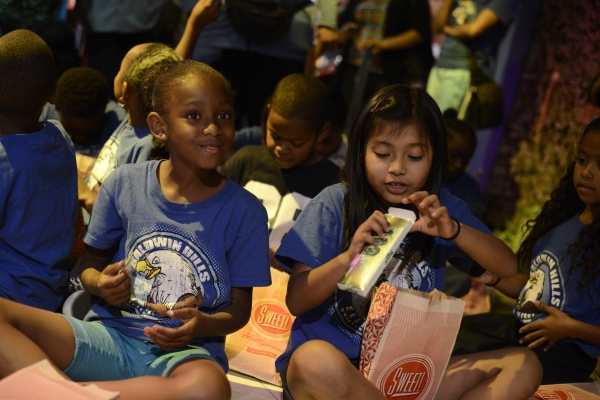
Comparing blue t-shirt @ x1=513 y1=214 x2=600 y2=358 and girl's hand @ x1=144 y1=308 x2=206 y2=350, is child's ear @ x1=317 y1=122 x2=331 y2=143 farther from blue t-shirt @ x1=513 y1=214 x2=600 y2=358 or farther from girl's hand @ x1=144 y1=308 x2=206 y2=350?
girl's hand @ x1=144 y1=308 x2=206 y2=350

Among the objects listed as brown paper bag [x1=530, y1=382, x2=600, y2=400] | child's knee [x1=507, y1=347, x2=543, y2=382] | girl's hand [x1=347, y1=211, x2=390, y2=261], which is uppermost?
girl's hand [x1=347, y1=211, x2=390, y2=261]

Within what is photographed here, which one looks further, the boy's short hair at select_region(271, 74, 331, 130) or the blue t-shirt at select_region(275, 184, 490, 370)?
the boy's short hair at select_region(271, 74, 331, 130)

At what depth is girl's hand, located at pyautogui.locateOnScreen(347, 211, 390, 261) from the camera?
1900mm

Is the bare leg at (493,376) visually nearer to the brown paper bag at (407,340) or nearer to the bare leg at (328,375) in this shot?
the brown paper bag at (407,340)

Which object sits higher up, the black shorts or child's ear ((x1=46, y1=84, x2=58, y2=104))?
child's ear ((x1=46, y1=84, x2=58, y2=104))

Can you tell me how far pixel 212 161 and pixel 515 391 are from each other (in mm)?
1087

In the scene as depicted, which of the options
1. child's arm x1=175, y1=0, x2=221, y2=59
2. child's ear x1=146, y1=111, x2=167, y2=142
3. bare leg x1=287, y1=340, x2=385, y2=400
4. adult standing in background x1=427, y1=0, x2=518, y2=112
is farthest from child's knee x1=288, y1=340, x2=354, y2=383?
adult standing in background x1=427, y1=0, x2=518, y2=112

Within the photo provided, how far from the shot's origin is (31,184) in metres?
2.18

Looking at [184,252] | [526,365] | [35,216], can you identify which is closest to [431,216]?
[526,365]

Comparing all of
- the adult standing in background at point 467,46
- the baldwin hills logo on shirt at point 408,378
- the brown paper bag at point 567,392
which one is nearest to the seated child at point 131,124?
the baldwin hills logo on shirt at point 408,378

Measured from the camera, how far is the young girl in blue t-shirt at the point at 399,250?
6.63 ft

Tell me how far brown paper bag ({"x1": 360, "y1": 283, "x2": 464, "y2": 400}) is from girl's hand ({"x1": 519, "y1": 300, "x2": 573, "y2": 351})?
55cm

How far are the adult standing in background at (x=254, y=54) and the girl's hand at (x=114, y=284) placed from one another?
1952mm

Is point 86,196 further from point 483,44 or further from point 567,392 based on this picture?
point 483,44
